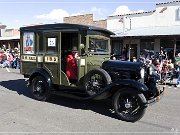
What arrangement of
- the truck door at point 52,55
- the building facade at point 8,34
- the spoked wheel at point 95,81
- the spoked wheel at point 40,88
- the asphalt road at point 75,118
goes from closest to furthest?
the asphalt road at point 75,118 → the spoked wheel at point 95,81 → the truck door at point 52,55 → the spoked wheel at point 40,88 → the building facade at point 8,34

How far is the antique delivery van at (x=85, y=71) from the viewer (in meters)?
6.41

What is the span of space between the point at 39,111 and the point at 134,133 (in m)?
2.72

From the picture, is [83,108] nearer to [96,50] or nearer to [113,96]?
[113,96]

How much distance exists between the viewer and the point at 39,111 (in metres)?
7.05

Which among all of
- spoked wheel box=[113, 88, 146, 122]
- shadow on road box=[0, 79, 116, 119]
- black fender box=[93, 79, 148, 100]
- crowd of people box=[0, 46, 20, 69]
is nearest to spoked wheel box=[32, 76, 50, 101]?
shadow on road box=[0, 79, 116, 119]

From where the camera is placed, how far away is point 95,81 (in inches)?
279

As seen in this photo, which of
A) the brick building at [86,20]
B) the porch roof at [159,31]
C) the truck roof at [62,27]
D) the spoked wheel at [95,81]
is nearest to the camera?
the spoked wheel at [95,81]

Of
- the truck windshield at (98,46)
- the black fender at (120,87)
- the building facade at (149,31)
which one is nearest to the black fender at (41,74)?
the truck windshield at (98,46)

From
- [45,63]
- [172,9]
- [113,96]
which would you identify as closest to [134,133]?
[113,96]

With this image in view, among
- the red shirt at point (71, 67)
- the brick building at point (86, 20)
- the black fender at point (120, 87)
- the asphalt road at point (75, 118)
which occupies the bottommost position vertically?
the asphalt road at point (75, 118)

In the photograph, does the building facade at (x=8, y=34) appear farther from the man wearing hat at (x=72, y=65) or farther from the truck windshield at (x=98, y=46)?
the man wearing hat at (x=72, y=65)

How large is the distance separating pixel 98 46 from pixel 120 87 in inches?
74.7

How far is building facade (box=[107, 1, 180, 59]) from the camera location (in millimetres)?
18750

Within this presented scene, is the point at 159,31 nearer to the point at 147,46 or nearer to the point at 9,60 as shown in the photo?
the point at 147,46
